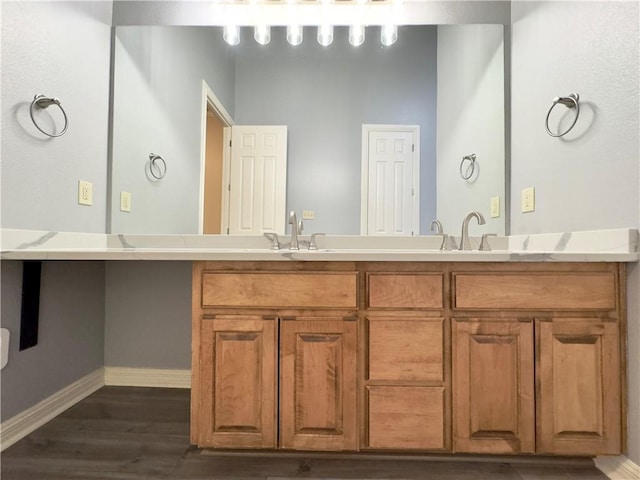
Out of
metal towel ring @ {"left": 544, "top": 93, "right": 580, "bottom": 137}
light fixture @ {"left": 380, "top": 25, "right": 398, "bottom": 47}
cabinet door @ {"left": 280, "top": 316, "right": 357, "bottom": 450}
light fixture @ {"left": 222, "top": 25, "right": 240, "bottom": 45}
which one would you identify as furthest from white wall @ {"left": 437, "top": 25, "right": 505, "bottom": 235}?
light fixture @ {"left": 222, "top": 25, "right": 240, "bottom": 45}

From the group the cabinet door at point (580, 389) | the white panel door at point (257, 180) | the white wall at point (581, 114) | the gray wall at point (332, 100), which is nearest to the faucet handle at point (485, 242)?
the white wall at point (581, 114)

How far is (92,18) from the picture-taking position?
69.1 inches

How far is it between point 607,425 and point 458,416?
0.50 m

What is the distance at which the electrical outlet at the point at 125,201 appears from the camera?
6.16ft

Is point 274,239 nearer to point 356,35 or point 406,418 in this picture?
point 406,418

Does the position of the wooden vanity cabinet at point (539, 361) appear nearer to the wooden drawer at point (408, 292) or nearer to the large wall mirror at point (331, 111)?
the wooden drawer at point (408, 292)

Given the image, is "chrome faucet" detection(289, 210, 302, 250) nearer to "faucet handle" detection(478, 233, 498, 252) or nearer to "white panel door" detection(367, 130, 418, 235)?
"white panel door" detection(367, 130, 418, 235)

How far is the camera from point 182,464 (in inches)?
49.9

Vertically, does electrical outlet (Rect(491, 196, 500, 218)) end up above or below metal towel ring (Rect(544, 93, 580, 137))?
below

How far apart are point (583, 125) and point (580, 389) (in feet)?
3.32

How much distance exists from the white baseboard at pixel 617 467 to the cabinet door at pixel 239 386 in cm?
120

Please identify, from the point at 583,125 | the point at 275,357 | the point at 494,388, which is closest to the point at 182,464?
the point at 275,357

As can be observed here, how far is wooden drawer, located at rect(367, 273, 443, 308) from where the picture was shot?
121 centimetres

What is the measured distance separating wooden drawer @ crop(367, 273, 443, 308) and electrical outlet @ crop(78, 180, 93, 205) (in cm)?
150
